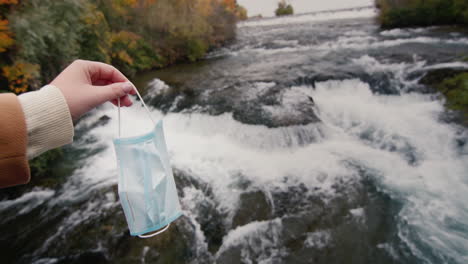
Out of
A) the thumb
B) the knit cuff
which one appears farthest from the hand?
the knit cuff

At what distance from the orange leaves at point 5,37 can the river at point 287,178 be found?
2830mm

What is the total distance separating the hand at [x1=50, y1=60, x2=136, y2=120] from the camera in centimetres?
138

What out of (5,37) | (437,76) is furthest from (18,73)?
(437,76)

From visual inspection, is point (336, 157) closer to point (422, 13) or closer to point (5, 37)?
point (5, 37)

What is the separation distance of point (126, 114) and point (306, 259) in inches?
314

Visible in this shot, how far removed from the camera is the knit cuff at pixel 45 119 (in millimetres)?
1134

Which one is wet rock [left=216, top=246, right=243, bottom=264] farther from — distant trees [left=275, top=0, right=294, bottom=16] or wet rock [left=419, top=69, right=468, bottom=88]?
distant trees [left=275, top=0, right=294, bottom=16]

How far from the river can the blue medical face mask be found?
228cm

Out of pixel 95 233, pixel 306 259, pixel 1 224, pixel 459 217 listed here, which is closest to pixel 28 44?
pixel 1 224

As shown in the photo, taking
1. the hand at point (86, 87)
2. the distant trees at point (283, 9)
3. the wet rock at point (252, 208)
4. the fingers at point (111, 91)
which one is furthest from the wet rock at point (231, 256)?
the distant trees at point (283, 9)

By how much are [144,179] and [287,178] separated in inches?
162

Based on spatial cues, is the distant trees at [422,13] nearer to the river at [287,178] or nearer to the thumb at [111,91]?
the river at [287,178]

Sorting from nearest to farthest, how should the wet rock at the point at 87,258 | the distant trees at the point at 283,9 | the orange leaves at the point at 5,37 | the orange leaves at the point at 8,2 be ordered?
the wet rock at the point at 87,258 < the orange leaves at the point at 5,37 < the orange leaves at the point at 8,2 < the distant trees at the point at 283,9

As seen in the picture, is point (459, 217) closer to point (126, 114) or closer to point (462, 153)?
point (462, 153)
